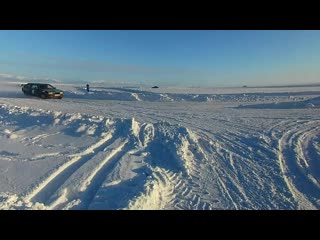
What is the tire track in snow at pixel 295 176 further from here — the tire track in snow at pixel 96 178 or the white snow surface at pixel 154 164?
the tire track in snow at pixel 96 178

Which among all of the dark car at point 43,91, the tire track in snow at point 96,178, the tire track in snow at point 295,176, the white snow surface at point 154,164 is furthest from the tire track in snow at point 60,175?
the dark car at point 43,91

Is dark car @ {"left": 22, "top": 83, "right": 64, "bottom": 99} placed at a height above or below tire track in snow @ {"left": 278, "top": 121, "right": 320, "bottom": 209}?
above

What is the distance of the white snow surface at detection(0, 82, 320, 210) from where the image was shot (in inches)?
219

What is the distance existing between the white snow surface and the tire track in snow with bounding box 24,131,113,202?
2 centimetres

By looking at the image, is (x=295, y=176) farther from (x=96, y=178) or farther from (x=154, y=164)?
(x=96, y=178)

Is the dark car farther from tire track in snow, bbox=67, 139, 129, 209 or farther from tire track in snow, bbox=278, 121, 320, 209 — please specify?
tire track in snow, bbox=278, 121, 320, 209

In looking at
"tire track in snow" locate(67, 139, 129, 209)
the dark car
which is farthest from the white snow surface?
the dark car

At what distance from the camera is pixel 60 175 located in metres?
6.54

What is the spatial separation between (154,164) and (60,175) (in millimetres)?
2366

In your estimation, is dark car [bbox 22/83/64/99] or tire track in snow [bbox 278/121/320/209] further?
dark car [bbox 22/83/64/99]

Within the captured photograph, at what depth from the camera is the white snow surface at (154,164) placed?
5570mm

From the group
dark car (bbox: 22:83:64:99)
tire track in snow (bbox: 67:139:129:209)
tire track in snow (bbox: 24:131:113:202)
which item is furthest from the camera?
dark car (bbox: 22:83:64:99)
